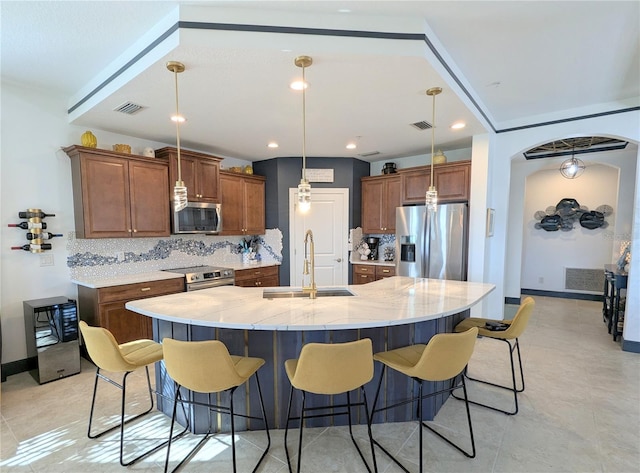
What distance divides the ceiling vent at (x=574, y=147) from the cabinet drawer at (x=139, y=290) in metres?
5.38

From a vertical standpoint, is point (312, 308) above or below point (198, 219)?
below

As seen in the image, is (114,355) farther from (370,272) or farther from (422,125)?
(370,272)

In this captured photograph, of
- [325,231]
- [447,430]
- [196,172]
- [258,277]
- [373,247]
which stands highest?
[196,172]

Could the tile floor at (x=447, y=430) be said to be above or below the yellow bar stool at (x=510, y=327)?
below

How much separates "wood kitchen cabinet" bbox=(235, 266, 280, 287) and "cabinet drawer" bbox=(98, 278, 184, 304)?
94cm

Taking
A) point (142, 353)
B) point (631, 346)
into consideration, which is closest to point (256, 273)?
point (142, 353)

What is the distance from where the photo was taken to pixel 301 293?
2.72 metres

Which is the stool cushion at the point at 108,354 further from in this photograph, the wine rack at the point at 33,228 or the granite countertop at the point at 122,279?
the wine rack at the point at 33,228

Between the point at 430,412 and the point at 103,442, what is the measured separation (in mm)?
2329

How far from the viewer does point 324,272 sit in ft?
17.5

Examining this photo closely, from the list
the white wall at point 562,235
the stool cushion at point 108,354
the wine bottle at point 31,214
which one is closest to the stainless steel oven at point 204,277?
the wine bottle at point 31,214

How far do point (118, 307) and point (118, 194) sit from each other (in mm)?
1258

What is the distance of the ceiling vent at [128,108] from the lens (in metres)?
2.90

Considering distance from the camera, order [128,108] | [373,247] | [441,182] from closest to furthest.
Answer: [128,108] < [441,182] < [373,247]
